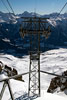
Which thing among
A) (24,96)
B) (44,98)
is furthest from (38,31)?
(24,96)

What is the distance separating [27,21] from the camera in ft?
58.6

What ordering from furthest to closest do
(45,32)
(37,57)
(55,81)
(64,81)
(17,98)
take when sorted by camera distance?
(55,81) → (64,81) → (17,98) → (37,57) → (45,32)

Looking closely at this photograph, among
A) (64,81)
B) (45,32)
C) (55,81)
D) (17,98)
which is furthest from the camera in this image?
(55,81)

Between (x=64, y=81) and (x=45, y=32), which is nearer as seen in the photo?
(x=45, y=32)

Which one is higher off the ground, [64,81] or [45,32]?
[45,32]

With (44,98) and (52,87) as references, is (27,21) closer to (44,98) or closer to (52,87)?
(44,98)

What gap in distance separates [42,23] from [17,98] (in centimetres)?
1017

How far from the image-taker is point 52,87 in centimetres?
3959

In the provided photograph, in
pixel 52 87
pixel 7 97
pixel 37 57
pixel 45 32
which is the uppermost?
pixel 45 32

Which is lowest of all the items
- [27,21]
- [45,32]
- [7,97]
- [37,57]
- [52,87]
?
[52,87]

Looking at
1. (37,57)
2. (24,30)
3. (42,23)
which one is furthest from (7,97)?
(42,23)

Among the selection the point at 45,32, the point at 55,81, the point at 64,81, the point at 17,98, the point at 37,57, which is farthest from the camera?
the point at 55,81

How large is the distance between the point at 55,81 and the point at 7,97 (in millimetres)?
22777

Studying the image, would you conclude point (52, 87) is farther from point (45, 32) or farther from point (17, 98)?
point (45, 32)
